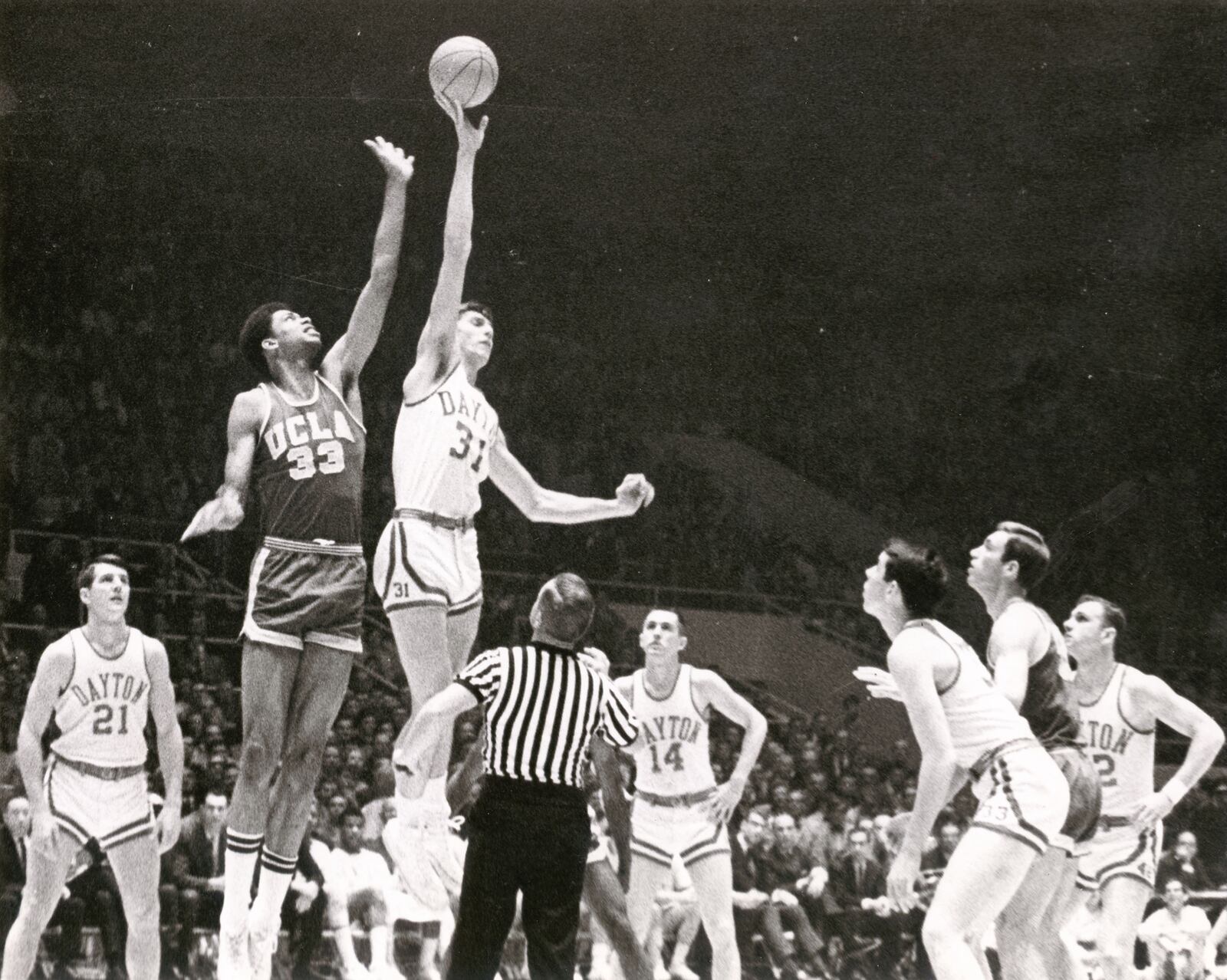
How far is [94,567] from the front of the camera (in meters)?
7.12

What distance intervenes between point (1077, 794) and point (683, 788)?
2.12 meters

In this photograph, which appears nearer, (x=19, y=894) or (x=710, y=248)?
(x=19, y=894)

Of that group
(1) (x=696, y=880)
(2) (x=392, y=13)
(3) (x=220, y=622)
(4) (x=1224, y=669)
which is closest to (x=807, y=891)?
(1) (x=696, y=880)

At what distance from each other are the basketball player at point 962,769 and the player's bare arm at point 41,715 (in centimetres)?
357

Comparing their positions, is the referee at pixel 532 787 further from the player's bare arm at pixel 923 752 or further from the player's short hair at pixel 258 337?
the player's short hair at pixel 258 337

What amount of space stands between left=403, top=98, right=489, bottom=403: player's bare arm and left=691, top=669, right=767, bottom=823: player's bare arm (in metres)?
1.91

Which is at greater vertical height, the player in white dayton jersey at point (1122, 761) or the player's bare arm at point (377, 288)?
the player's bare arm at point (377, 288)

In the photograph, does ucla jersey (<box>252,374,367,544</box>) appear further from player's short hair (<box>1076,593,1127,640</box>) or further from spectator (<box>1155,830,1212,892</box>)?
spectator (<box>1155,830,1212,892</box>)

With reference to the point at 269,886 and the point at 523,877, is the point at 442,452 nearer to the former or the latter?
the point at 269,886

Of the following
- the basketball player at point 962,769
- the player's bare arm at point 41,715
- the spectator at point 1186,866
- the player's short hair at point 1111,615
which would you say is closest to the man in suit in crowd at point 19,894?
the player's bare arm at point 41,715

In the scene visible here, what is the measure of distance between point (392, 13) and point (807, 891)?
16.0 ft

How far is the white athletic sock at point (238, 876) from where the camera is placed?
254 inches

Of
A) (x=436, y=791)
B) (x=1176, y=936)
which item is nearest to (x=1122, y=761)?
(x=1176, y=936)

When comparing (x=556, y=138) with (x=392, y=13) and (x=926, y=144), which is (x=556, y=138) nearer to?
(x=392, y=13)
